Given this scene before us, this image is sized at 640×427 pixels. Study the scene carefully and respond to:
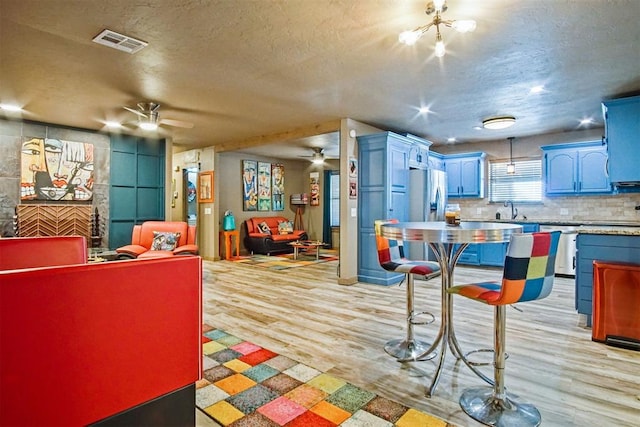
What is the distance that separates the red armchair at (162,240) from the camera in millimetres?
5039

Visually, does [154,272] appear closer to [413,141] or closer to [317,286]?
[317,286]

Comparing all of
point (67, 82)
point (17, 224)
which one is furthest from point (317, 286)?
point (17, 224)

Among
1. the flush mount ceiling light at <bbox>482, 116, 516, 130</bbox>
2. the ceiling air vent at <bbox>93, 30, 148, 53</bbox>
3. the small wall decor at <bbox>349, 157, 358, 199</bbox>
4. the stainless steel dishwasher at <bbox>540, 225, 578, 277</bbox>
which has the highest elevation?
the ceiling air vent at <bbox>93, 30, 148, 53</bbox>

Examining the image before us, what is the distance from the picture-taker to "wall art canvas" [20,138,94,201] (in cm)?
541

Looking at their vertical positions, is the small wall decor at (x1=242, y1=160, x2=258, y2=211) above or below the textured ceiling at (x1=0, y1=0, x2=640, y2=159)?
below

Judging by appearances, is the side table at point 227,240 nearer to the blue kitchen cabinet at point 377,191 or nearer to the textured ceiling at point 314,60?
the textured ceiling at point 314,60

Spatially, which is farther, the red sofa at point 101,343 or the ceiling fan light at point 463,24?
the ceiling fan light at point 463,24

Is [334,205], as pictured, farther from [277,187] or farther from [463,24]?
[463,24]

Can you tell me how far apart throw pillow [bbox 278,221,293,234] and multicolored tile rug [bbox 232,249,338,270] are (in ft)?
2.43

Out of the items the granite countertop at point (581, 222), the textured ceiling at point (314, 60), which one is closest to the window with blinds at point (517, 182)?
the granite countertop at point (581, 222)

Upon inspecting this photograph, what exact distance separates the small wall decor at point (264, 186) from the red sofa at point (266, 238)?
0.36 meters

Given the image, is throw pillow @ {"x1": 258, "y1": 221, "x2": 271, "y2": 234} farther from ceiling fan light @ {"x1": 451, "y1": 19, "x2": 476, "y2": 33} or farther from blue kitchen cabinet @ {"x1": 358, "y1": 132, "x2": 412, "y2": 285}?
ceiling fan light @ {"x1": 451, "y1": 19, "x2": 476, "y2": 33}

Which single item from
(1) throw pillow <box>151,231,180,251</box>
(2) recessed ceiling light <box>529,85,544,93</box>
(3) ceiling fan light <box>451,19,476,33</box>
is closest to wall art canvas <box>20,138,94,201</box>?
(1) throw pillow <box>151,231,180,251</box>

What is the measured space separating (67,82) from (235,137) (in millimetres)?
3257
